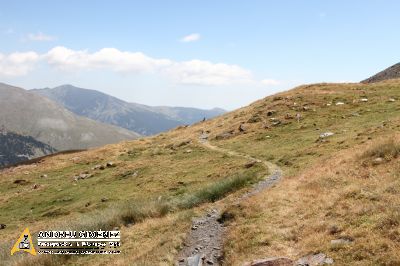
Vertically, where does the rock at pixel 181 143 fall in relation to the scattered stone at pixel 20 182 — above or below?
above

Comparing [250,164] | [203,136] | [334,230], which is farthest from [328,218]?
[203,136]

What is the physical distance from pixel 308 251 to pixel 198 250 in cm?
583

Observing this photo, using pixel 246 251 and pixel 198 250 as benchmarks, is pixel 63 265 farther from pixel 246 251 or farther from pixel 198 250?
pixel 246 251

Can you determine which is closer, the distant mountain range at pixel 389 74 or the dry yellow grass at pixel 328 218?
the dry yellow grass at pixel 328 218

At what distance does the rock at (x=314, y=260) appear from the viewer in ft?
48.3

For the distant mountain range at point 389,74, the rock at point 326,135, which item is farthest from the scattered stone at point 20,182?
the distant mountain range at point 389,74

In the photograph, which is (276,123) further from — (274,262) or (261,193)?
(274,262)

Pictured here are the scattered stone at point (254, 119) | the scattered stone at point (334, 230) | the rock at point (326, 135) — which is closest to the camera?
the scattered stone at point (334, 230)
